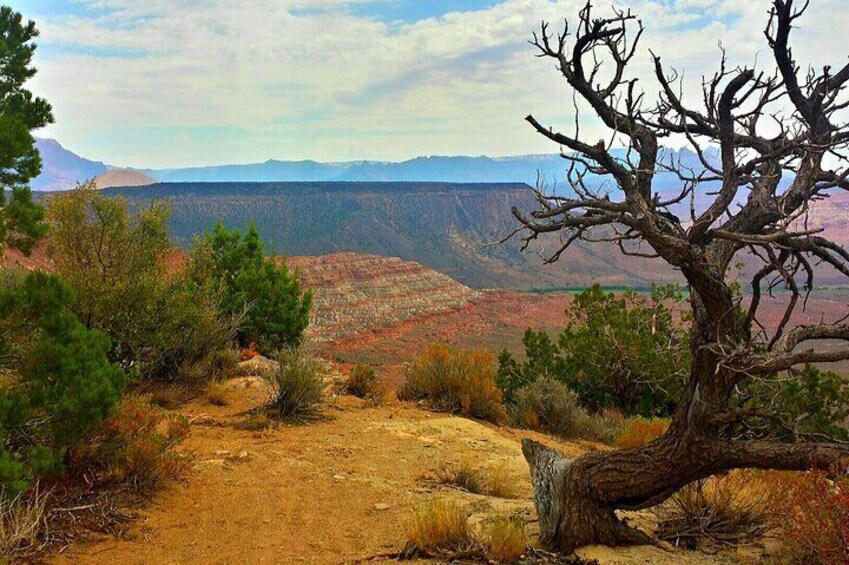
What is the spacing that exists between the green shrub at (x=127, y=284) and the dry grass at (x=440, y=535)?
652cm

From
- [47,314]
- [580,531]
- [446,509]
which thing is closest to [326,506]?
[446,509]

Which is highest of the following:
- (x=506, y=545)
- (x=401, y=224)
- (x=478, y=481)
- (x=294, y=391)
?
(x=506, y=545)

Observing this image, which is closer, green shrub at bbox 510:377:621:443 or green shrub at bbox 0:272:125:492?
green shrub at bbox 0:272:125:492

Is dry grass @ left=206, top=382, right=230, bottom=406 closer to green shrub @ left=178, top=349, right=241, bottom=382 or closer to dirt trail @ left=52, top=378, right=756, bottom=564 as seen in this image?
dirt trail @ left=52, top=378, right=756, bottom=564

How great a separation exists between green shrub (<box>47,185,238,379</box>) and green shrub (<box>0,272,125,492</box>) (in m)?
4.34

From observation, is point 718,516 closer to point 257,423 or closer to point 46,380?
point 46,380

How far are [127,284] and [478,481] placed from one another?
6.34 meters

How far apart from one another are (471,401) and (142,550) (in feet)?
24.3

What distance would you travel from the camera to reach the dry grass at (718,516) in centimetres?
571

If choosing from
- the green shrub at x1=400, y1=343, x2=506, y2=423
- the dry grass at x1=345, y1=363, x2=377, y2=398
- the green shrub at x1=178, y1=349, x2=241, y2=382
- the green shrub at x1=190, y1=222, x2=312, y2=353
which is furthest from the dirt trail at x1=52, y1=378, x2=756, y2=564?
the green shrub at x1=190, y1=222, x2=312, y2=353

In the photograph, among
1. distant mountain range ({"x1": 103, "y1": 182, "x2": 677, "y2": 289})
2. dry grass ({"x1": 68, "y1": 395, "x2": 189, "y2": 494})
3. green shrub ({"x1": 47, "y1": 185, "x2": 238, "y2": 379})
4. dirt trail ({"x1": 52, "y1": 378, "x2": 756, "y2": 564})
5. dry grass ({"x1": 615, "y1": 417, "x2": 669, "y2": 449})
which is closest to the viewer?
dirt trail ({"x1": 52, "y1": 378, "x2": 756, "y2": 564})

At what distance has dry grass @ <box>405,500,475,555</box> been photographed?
209 inches

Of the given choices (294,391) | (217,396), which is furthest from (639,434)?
(217,396)

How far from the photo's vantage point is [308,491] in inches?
280
